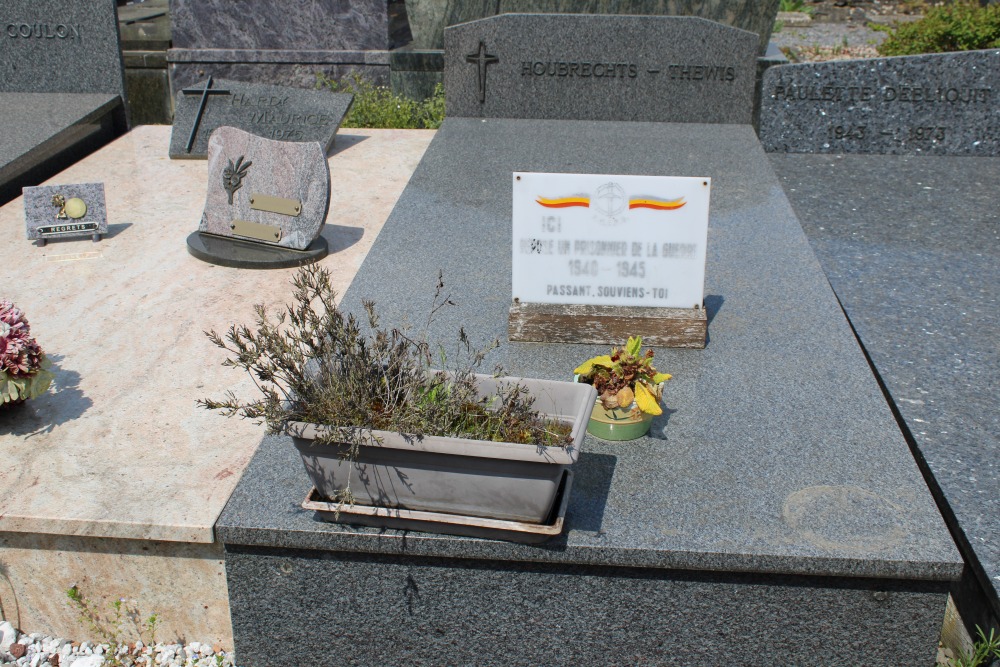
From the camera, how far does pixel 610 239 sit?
3.38 m

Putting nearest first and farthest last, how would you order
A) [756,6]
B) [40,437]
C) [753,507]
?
[753,507]
[40,437]
[756,6]

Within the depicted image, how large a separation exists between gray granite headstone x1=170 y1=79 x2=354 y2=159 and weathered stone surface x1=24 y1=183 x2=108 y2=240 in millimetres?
1435

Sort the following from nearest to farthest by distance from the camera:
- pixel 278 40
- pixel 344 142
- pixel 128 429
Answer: pixel 128 429, pixel 344 142, pixel 278 40

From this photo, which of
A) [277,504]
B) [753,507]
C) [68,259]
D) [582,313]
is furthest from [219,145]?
[753,507]

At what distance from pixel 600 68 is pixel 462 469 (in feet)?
15.4

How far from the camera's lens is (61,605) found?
2887mm

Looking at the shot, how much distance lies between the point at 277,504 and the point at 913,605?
68.3 inches

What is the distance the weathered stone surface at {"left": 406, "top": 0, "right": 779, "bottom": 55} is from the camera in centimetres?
711

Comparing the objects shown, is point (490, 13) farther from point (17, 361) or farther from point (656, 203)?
point (17, 361)

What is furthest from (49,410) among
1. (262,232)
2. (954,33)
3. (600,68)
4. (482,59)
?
(954,33)

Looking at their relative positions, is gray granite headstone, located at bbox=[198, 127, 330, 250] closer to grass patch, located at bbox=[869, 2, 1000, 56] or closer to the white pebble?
the white pebble

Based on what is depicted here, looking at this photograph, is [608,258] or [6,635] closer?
[6,635]

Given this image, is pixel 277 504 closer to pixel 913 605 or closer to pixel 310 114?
pixel 913 605

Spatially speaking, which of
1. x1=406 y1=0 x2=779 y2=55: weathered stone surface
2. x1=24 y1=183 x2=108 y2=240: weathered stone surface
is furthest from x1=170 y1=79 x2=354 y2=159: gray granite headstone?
x1=406 y1=0 x2=779 y2=55: weathered stone surface
